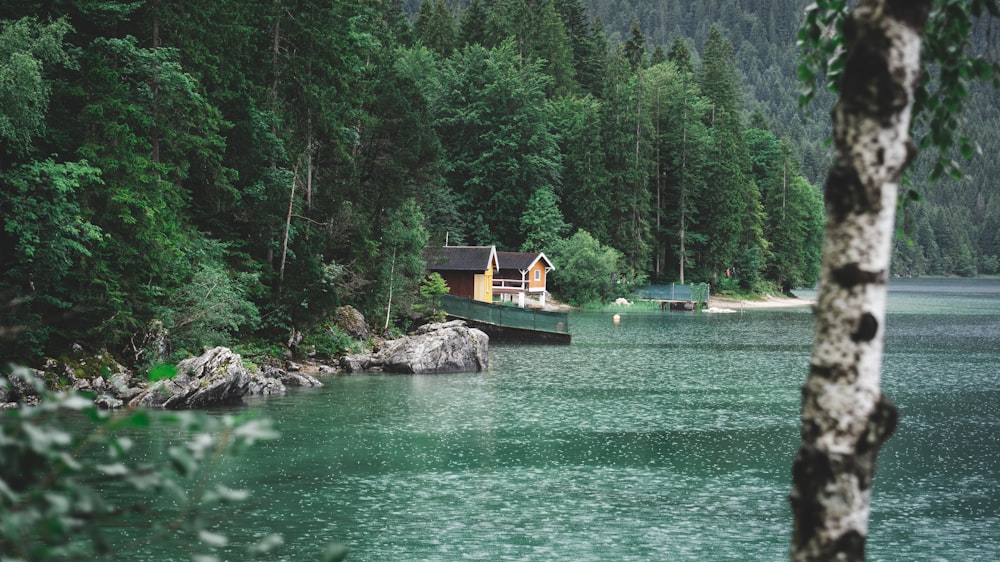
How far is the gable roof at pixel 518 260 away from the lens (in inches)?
2995

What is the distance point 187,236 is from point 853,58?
3165cm

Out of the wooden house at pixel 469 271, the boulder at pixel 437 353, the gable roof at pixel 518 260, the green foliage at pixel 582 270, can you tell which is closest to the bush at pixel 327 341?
the boulder at pixel 437 353

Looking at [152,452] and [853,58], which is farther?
[152,452]

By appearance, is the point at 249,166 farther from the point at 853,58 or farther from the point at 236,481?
the point at 853,58

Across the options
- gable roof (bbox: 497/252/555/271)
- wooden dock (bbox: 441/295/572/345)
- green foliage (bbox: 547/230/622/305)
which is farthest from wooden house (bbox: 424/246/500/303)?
green foliage (bbox: 547/230/622/305)

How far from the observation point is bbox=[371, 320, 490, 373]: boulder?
129 feet

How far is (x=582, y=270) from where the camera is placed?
266 feet

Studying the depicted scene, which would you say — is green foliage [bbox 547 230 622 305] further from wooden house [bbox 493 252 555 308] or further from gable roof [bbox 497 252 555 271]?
gable roof [bbox 497 252 555 271]

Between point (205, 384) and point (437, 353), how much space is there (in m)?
13.1

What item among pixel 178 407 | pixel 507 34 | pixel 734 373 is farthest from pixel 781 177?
pixel 178 407

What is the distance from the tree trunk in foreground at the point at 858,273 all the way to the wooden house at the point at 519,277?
70.4 metres

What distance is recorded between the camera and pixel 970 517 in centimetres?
1762

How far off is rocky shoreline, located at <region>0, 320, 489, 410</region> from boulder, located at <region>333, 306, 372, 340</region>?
0.93 m

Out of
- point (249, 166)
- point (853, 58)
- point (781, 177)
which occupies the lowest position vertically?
point (853, 58)
